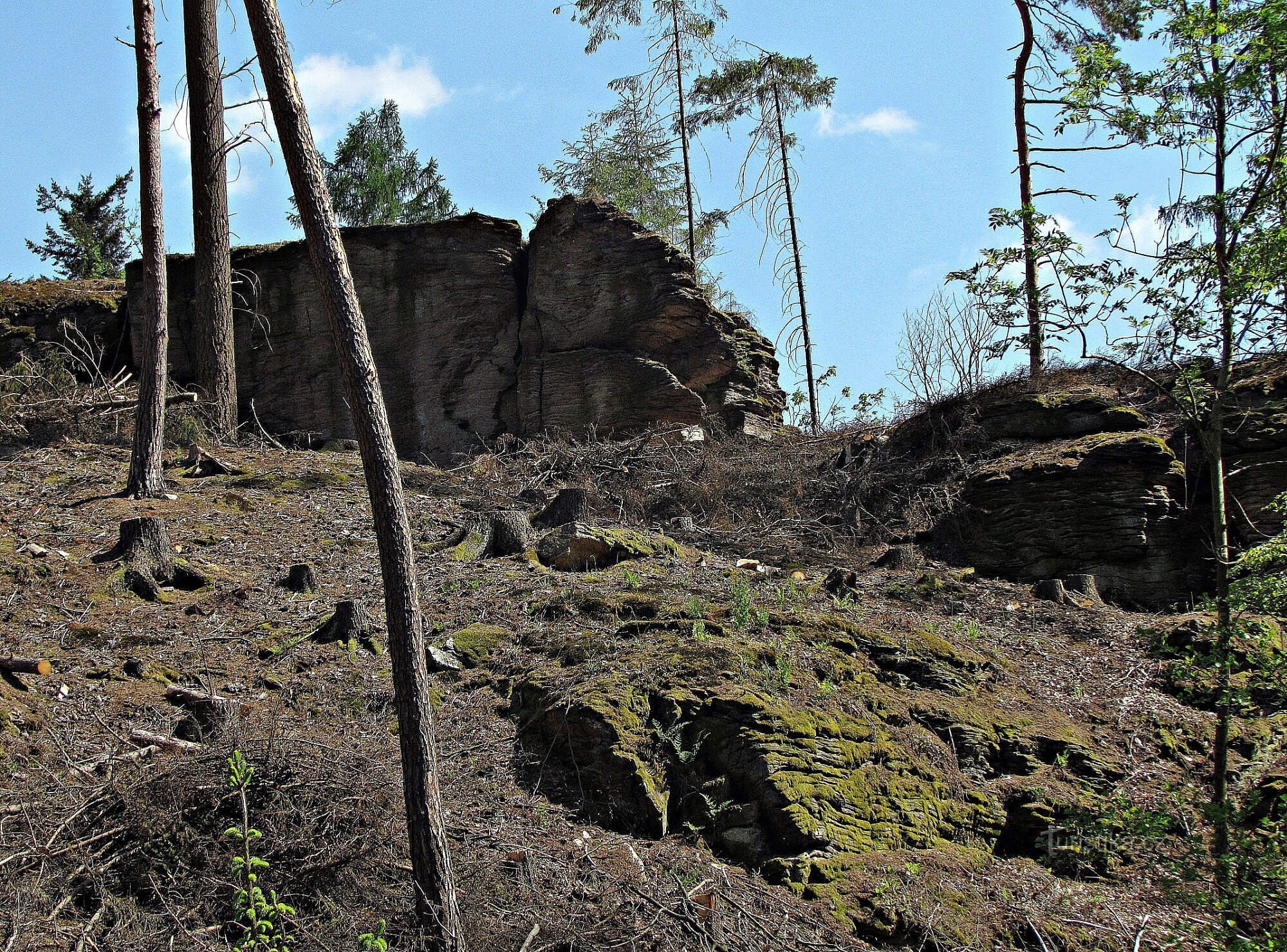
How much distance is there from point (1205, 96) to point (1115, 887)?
4.87 m

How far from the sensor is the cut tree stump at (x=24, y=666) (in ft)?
19.8

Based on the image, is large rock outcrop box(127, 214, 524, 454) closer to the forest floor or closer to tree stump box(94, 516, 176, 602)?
the forest floor

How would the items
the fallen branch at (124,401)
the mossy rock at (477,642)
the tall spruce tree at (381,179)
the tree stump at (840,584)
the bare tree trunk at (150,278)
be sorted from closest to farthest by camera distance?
the mossy rock at (477,642) → the tree stump at (840,584) → the bare tree trunk at (150,278) → the fallen branch at (124,401) → the tall spruce tree at (381,179)

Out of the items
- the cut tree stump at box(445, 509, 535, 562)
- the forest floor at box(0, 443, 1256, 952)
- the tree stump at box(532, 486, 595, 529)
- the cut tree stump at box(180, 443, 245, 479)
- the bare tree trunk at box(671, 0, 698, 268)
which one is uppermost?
the bare tree trunk at box(671, 0, 698, 268)

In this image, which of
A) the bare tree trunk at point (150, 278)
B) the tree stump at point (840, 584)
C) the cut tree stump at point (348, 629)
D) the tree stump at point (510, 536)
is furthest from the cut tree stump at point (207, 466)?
the tree stump at point (840, 584)

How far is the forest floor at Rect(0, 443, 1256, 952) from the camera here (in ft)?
15.6

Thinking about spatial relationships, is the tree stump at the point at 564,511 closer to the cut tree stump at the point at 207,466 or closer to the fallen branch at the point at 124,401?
the cut tree stump at the point at 207,466

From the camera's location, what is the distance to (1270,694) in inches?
307

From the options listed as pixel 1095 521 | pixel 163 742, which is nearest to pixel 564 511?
pixel 163 742

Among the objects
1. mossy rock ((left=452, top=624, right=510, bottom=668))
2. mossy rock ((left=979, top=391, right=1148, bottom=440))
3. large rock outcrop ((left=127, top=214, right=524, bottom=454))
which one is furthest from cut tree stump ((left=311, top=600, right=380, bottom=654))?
mossy rock ((left=979, top=391, right=1148, bottom=440))

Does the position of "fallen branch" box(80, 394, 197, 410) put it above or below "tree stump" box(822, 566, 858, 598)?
above

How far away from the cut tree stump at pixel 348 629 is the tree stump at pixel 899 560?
18.3 ft

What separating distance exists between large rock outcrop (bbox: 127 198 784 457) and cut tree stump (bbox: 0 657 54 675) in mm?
8812

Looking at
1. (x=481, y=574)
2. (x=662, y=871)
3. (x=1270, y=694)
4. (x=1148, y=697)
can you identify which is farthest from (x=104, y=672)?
(x=1270, y=694)
